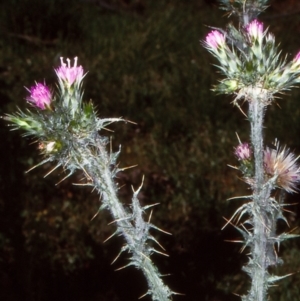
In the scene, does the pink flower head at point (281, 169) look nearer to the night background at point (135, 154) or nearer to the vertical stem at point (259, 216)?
the vertical stem at point (259, 216)

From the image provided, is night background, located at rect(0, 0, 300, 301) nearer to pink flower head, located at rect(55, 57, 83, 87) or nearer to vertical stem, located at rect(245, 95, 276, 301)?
pink flower head, located at rect(55, 57, 83, 87)

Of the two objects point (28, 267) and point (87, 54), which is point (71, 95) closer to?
point (28, 267)

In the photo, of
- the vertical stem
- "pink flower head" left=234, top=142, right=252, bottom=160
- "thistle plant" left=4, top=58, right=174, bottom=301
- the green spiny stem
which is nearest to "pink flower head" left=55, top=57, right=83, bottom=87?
"thistle plant" left=4, top=58, right=174, bottom=301

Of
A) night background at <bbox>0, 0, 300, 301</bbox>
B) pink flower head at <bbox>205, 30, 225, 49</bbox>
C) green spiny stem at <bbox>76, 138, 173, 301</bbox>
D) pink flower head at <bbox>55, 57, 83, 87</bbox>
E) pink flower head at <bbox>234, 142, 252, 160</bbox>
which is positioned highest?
night background at <bbox>0, 0, 300, 301</bbox>

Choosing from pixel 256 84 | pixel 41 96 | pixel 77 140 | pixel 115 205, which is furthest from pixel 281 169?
pixel 41 96

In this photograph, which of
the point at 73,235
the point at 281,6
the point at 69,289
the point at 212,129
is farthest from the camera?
the point at 281,6

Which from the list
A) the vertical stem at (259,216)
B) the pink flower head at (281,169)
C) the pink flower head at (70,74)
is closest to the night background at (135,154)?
the pink flower head at (70,74)

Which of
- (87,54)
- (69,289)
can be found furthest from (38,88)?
(87,54)

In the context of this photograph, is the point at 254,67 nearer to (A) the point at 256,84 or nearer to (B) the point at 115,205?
(A) the point at 256,84
